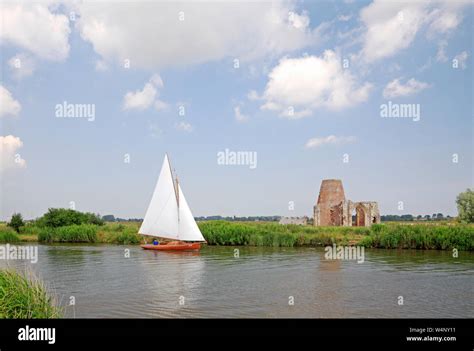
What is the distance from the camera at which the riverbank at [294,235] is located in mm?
29688

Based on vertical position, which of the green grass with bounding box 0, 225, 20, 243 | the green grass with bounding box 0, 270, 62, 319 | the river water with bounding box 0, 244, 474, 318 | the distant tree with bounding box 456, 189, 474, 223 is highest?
the distant tree with bounding box 456, 189, 474, 223

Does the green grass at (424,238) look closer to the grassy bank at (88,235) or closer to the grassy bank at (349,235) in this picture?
the grassy bank at (349,235)

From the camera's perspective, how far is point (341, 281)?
62.4ft

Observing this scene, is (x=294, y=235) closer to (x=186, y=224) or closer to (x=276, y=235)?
(x=276, y=235)

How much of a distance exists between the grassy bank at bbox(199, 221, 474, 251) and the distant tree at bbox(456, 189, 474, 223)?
2040cm

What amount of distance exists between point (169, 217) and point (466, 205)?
3487cm

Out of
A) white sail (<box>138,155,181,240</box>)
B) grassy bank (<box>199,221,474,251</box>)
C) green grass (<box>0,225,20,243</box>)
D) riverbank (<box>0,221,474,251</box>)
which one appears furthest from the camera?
green grass (<box>0,225,20,243</box>)

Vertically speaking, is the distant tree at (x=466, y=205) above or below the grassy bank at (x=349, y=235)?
above

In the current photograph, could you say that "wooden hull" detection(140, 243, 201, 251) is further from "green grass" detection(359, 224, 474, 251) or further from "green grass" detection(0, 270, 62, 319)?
"green grass" detection(0, 270, 62, 319)

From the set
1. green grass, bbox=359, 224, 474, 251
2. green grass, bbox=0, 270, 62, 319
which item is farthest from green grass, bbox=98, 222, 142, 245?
green grass, bbox=0, 270, 62, 319

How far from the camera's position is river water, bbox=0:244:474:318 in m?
14.1

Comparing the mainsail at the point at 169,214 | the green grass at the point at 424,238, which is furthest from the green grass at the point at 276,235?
the mainsail at the point at 169,214
